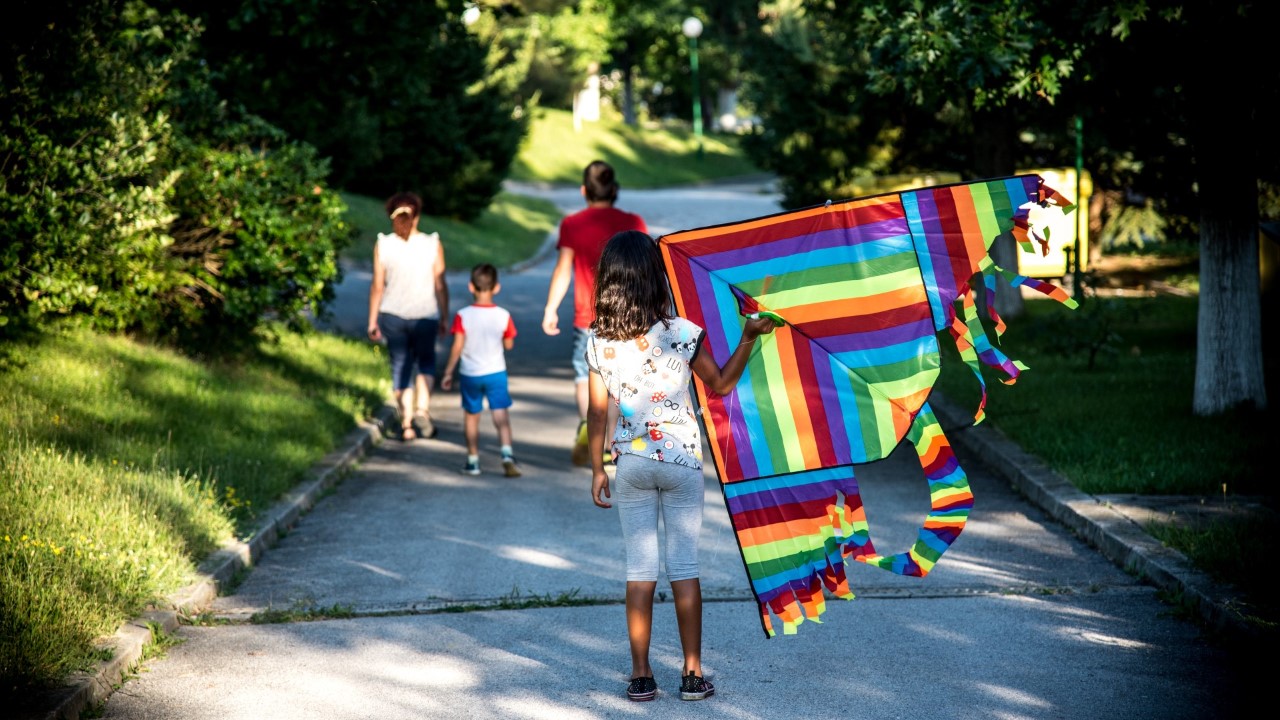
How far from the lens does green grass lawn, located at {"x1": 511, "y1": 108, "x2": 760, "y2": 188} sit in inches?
2167

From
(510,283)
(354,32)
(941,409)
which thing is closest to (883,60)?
(941,409)

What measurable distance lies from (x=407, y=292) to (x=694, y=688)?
6.45 metres

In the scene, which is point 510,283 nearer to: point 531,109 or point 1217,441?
point 531,109

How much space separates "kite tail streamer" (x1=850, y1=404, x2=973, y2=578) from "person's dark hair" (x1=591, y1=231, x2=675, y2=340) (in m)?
1.17

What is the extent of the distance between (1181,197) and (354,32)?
9.66 metres

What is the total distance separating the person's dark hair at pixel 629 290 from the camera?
511 cm

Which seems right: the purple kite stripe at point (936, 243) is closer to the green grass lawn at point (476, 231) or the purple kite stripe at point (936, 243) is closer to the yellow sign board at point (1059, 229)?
the yellow sign board at point (1059, 229)

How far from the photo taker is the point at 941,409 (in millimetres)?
11883

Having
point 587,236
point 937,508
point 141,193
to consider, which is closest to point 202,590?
point 937,508

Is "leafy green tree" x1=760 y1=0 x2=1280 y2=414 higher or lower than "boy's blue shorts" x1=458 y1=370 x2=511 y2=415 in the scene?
higher

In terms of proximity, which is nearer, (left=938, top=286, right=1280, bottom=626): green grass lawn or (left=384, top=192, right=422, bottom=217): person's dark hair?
(left=938, top=286, right=1280, bottom=626): green grass lawn

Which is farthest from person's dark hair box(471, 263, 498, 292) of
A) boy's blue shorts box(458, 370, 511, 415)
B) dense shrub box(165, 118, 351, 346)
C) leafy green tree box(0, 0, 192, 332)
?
dense shrub box(165, 118, 351, 346)

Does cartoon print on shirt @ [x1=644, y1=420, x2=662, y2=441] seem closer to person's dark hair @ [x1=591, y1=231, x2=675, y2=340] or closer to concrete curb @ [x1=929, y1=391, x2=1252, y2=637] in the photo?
person's dark hair @ [x1=591, y1=231, x2=675, y2=340]

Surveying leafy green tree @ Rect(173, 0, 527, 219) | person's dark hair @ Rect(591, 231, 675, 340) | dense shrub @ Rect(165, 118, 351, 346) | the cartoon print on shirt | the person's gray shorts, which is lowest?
the cartoon print on shirt
